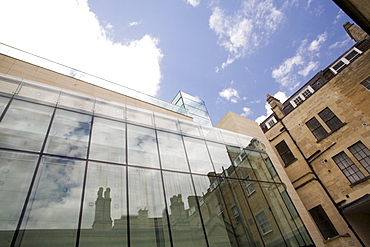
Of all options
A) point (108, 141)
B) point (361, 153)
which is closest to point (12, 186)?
point (108, 141)

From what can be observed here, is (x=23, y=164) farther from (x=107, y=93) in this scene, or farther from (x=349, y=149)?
(x=349, y=149)

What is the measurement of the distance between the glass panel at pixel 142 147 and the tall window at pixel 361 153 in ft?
51.5

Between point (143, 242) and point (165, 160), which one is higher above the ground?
point (165, 160)

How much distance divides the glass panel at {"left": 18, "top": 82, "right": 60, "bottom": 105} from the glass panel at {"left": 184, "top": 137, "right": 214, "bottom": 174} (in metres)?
7.58

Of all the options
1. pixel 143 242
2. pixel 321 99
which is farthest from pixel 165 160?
pixel 321 99

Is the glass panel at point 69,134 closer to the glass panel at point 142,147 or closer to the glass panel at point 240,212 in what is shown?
the glass panel at point 142,147

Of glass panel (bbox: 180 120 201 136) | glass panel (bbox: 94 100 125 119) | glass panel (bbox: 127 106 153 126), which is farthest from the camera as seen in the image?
glass panel (bbox: 180 120 201 136)

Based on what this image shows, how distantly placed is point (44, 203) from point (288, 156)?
20.8m

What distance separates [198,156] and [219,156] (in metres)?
1.75

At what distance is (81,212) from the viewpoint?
22.0 ft

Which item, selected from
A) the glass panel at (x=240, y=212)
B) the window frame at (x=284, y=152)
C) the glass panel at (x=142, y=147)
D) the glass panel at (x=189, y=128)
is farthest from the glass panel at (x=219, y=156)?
the window frame at (x=284, y=152)

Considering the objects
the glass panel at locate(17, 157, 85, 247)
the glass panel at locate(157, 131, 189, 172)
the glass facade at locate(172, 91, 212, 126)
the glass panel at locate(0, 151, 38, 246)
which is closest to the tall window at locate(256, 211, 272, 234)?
the glass panel at locate(157, 131, 189, 172)

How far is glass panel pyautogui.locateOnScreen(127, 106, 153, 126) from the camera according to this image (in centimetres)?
1146

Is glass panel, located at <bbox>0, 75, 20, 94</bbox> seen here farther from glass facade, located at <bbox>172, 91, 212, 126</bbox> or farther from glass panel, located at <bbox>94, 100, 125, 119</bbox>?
glass facade, located at <bbox>172, 91, 212, 126</bbox>
